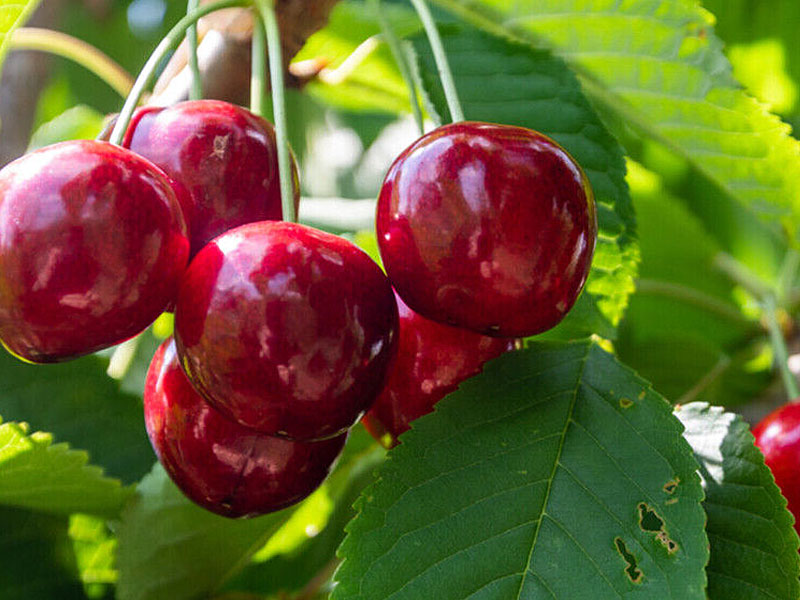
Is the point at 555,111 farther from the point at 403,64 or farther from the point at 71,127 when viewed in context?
the point at 71,127

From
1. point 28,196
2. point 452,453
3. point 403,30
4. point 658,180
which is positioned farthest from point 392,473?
point 658,180

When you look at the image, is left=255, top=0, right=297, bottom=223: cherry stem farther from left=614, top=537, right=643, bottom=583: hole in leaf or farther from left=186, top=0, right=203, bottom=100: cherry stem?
left=614, top=537, right=643, bottom=583: hole in leaf

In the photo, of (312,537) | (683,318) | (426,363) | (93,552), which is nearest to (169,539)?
(93,552)

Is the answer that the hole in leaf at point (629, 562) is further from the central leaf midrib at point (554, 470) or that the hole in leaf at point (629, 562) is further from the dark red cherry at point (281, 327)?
the dark red cherry at point (281, 327)

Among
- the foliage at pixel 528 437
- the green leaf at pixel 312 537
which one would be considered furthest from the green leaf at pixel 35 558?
the green leaf at pixel 312 537

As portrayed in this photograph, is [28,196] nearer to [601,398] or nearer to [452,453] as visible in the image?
[452,453]

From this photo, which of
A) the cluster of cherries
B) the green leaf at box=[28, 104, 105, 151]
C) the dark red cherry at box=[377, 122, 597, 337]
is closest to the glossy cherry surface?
the cluster of cherries
